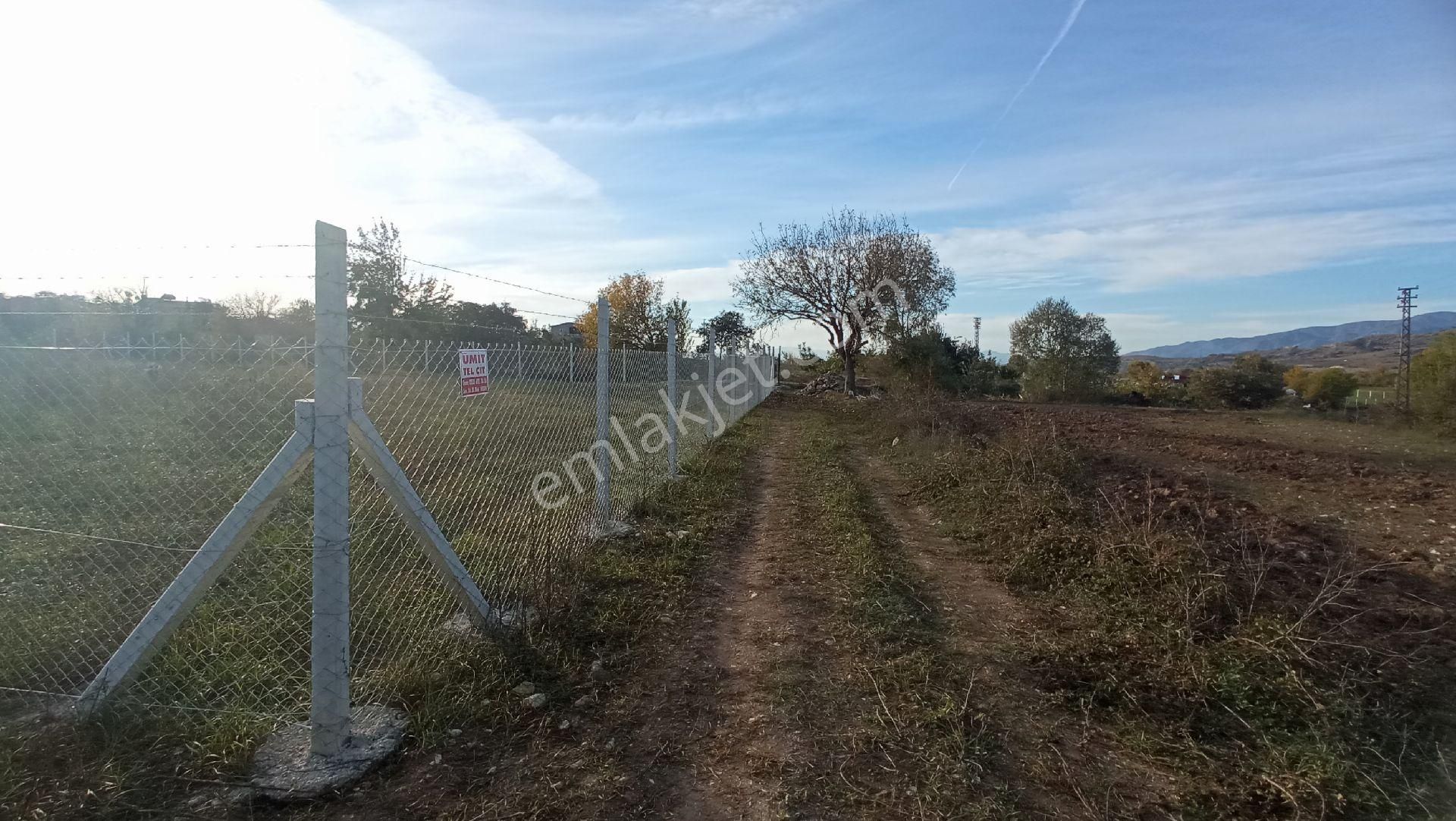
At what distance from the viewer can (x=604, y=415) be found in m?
5.23

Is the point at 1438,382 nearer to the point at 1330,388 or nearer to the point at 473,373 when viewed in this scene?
the point at 1330,388

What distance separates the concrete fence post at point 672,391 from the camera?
7.33 meters

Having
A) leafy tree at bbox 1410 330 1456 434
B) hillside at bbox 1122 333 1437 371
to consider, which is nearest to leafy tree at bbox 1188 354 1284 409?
leafy tree at bbox 1410 330 1456 434

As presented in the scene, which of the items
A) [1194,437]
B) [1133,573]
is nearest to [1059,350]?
[1194,437]

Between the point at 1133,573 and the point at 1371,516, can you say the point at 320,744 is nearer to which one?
the point at 1133,573

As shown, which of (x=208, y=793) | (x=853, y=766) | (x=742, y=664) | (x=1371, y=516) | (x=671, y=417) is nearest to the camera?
(x=208, y=793)

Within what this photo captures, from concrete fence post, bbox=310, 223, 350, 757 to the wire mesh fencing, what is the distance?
0.31ft

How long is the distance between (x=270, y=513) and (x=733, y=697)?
6.99ft

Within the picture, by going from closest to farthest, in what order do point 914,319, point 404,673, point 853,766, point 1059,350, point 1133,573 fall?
1. point 853,766
2. point 404,673
3. point 1133,573
4. point 914,319
5. point 1059,350

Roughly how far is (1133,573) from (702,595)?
8.86 ft

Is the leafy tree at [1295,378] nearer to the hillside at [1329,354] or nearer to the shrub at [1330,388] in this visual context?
the shrub at [1330,388]

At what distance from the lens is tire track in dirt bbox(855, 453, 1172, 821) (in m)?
2.46

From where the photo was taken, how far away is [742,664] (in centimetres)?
358

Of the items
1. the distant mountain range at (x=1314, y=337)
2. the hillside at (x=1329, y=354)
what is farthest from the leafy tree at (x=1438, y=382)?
the hillside at (x=1329, y=354)
